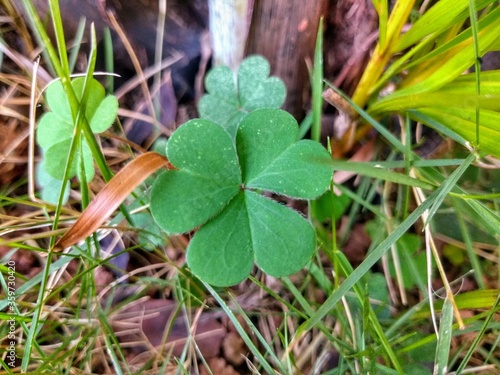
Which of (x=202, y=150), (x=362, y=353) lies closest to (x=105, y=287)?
(x=202, y=150)

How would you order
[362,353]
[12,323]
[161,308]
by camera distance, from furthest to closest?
1. [161,308]
2. [12,323]
3. [362,353]

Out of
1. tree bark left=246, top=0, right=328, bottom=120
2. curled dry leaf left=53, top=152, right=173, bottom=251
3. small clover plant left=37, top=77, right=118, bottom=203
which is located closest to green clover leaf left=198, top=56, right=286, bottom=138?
tree bark left=246, top=0, right=328, bottom=120

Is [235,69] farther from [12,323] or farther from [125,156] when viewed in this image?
[12,323]

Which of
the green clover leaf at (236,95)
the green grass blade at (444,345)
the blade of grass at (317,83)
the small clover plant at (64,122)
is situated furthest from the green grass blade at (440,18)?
the small clover plant at (64,122)

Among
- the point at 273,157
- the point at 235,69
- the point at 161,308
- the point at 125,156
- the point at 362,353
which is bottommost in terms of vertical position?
the point at 161,308

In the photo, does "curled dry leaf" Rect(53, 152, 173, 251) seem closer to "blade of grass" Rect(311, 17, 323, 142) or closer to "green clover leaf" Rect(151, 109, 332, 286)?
"green clover leaf" Rect(151, 109, 332, 286)

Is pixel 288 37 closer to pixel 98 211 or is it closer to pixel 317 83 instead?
pixel 317 83

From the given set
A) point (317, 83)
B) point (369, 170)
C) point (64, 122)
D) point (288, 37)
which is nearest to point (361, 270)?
point (369, 170)
